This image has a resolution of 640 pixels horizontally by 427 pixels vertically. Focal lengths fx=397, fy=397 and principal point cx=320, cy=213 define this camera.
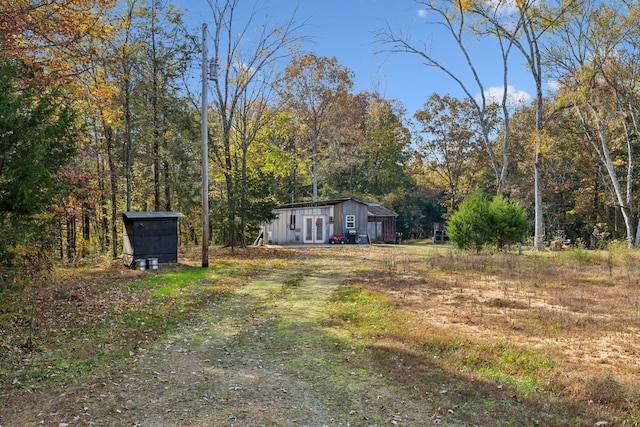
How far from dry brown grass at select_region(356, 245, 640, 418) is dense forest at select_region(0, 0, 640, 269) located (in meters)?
7.07

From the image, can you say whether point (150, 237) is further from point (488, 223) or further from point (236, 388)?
point (488, 223)

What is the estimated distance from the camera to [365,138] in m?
41.2

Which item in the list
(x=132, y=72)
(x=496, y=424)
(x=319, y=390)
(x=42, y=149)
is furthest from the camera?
(x=132, y=72)

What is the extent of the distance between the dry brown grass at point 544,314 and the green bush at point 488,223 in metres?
3.71

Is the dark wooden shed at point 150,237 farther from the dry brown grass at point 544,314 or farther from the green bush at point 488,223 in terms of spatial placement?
the green bush at point 488,223

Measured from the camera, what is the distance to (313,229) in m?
28.6

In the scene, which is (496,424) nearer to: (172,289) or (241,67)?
(172,289)

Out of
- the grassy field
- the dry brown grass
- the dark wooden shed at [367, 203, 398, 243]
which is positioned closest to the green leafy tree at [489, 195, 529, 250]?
the dry brown grass

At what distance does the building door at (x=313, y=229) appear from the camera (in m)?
28.5

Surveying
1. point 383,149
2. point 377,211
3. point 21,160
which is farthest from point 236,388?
point 383,149

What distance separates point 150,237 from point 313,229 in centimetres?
1579

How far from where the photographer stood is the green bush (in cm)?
1888

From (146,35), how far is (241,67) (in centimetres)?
483

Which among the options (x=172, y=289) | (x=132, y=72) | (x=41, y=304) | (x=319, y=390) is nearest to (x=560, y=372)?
(x=319, y=390)
